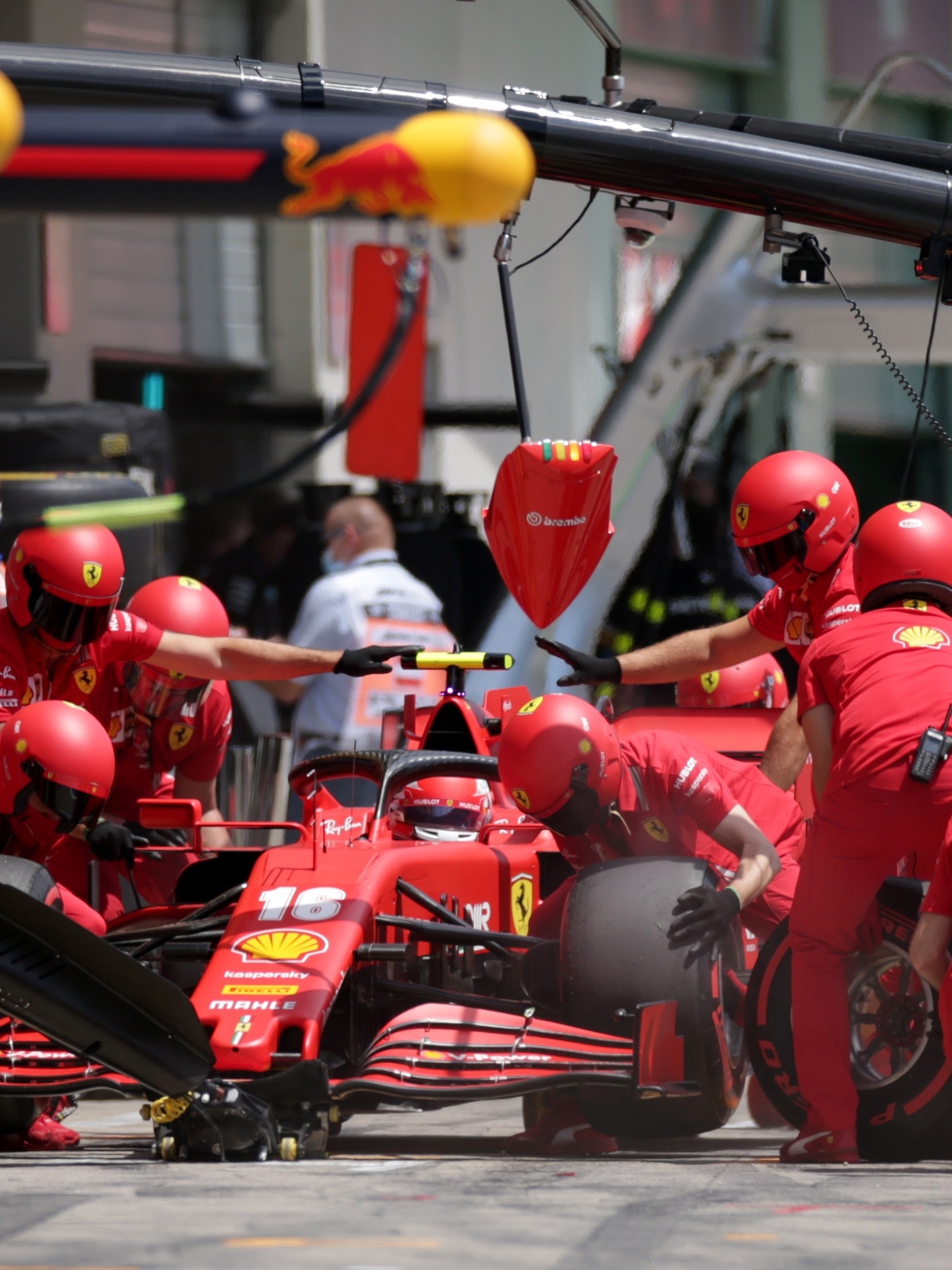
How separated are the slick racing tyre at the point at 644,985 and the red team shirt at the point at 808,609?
141 cm

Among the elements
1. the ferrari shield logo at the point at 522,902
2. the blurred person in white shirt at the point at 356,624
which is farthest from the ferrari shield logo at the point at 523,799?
the blurred person in white shirt at the point at 356,624

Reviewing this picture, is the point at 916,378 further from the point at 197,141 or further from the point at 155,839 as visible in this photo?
the point at 197,141

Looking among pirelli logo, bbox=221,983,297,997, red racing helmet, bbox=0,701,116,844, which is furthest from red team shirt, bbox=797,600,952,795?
red racing helmet, bbox=0,701,116,844

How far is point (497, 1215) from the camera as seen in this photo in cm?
349

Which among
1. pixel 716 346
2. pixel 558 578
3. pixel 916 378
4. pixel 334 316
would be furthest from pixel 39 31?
pixel 916 378

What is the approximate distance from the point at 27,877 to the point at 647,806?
66.4 inches

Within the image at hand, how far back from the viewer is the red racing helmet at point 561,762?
5.11 meters

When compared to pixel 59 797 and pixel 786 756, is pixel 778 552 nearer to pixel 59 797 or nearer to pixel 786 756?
pixel 786 756

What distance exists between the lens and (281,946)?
16.1 ft

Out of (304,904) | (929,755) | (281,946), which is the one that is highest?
(929,755)

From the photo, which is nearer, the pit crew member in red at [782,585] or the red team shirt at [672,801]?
the red team shirt at [672,801]

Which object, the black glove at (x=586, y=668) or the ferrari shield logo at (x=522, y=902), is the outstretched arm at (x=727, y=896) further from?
the black glove at (x=586, y=668)

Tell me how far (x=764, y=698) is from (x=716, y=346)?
100 inches

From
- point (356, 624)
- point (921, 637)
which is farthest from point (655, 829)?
point (356, 624)
